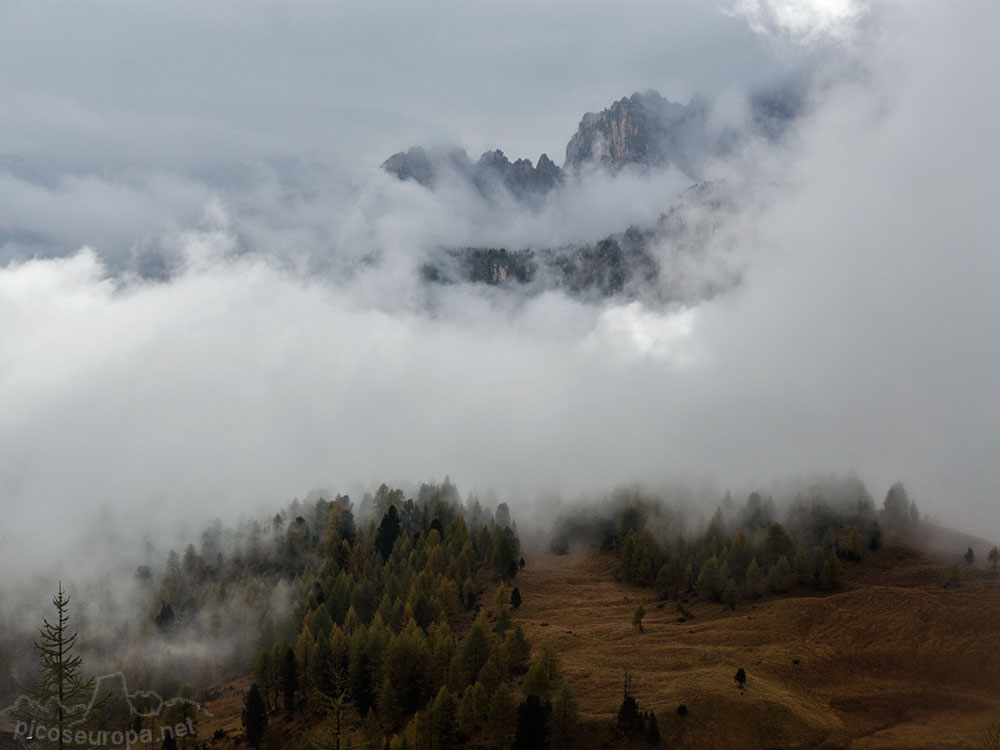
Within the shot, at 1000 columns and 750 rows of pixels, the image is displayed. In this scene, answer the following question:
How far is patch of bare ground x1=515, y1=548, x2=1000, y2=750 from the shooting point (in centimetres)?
10825

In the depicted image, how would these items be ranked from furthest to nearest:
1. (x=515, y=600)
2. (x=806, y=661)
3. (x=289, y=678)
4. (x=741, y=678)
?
(x=515, y=600)
(x=289, y=678)
(x=806, y=661)
(x=741, y=678)

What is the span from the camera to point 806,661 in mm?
131625

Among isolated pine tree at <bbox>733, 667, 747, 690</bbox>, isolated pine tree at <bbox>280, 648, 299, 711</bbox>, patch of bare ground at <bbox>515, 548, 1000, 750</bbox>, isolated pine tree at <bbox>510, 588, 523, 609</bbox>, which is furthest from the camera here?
isolated pine tree at <bbox>510, 588, 523, 609</bbox>

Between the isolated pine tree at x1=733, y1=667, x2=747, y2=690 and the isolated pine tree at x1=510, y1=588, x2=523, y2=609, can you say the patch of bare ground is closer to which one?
the isolated pine tree at x1=733, y1=667, x2=747, y2=690

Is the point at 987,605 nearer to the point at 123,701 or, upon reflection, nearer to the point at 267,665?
the point at 267,665

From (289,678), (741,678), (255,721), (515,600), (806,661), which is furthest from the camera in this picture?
(515,600)

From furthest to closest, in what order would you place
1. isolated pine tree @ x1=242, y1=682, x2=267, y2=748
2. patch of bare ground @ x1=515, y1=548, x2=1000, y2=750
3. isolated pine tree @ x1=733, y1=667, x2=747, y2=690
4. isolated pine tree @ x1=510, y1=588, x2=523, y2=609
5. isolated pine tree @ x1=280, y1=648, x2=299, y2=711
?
isolated pine tree @ x1=510, y1=588, x2=523, y2=609
isolated pine tree @ x1=280, y1=648, x2=299, y2=711
isolated pine tree @ x1=242, y1=682, x2=267, y2=748
isolated pine tree @ x1=733, y1=667, x2=747, y2=690
patch of bare ground @ x1=515, y1=548, x2=1000, y2=750

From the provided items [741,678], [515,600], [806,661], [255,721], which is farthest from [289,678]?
[806,661]

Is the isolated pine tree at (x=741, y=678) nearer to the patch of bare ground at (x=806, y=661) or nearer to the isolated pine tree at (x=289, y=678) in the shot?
the patch of bare ground at (x=806, y=661)

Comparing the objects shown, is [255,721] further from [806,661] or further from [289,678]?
[806,661]

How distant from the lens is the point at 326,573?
645 feet

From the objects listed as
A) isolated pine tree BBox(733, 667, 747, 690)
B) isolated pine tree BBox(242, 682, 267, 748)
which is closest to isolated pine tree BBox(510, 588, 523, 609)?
isolated pine tree BBox(733, 667, 747, 690)

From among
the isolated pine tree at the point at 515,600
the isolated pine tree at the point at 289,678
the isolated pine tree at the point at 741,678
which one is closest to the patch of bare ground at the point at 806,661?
the isolated pine tree at the point at 741,678

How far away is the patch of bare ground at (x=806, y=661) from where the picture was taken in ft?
355
